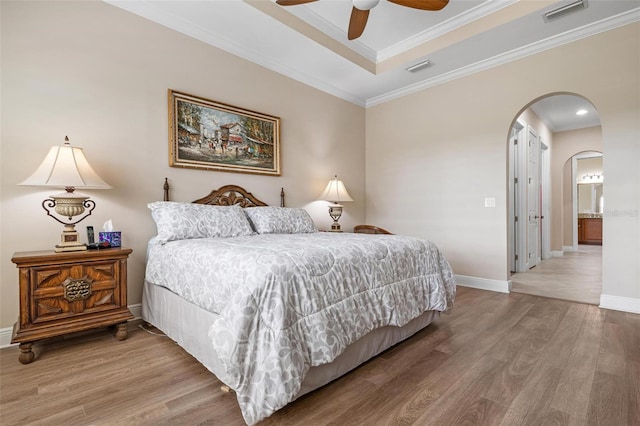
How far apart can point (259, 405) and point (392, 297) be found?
109 cm

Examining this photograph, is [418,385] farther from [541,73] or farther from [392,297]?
[541,73]

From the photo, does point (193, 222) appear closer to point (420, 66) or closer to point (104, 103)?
point (104, 103)

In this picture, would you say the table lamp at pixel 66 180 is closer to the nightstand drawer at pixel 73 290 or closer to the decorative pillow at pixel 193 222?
the nightstand drawer at pixel 73 290

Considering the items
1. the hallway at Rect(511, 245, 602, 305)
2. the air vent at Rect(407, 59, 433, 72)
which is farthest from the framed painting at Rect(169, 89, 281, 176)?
the hallway at Rect(511, 245, 602, 305)

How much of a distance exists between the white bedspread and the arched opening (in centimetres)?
253

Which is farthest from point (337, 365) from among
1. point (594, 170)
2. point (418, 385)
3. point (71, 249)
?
point (594, 170)

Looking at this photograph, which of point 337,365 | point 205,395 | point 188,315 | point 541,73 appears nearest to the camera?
point 205,395

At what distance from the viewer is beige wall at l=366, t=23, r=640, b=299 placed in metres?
→ 2.94

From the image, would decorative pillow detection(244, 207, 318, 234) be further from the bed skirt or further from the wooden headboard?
the bed skirt

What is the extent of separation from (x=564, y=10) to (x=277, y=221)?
11.3 ft

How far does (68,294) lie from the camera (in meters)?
2.09

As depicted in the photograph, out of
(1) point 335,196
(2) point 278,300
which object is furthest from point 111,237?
(1) point 335,196

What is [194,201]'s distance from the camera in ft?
10.3

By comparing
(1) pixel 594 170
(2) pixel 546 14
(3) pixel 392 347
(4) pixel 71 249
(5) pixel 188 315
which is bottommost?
(3) pixel 392 347
